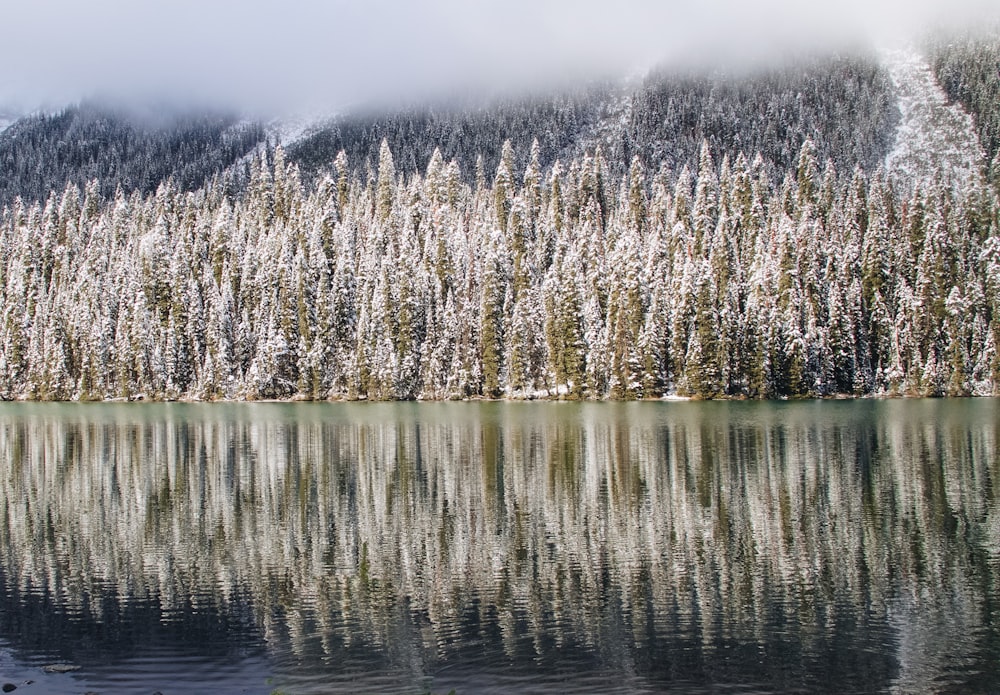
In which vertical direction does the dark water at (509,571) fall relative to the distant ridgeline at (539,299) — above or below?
below

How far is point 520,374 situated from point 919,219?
60895 millimetres

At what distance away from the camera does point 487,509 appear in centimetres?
3534

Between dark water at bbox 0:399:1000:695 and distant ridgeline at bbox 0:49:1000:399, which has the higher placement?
distant ridgeline at bbox 0:49:1000:399

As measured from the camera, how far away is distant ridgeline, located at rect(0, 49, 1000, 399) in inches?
4611

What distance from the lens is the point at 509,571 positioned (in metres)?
26.3

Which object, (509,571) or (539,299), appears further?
(539,299)

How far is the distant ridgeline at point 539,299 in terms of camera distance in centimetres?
11712

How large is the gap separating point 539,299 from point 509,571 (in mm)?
104293

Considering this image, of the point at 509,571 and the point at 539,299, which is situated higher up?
the point at 539,299

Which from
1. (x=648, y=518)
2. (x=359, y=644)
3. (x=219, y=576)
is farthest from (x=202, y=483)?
(x=359, y=644)

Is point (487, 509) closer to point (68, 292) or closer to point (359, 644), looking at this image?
point (359, 644)

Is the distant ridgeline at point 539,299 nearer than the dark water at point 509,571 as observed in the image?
No

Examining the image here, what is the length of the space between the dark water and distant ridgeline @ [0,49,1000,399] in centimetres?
6370

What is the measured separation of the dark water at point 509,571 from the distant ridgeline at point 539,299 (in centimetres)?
6370
